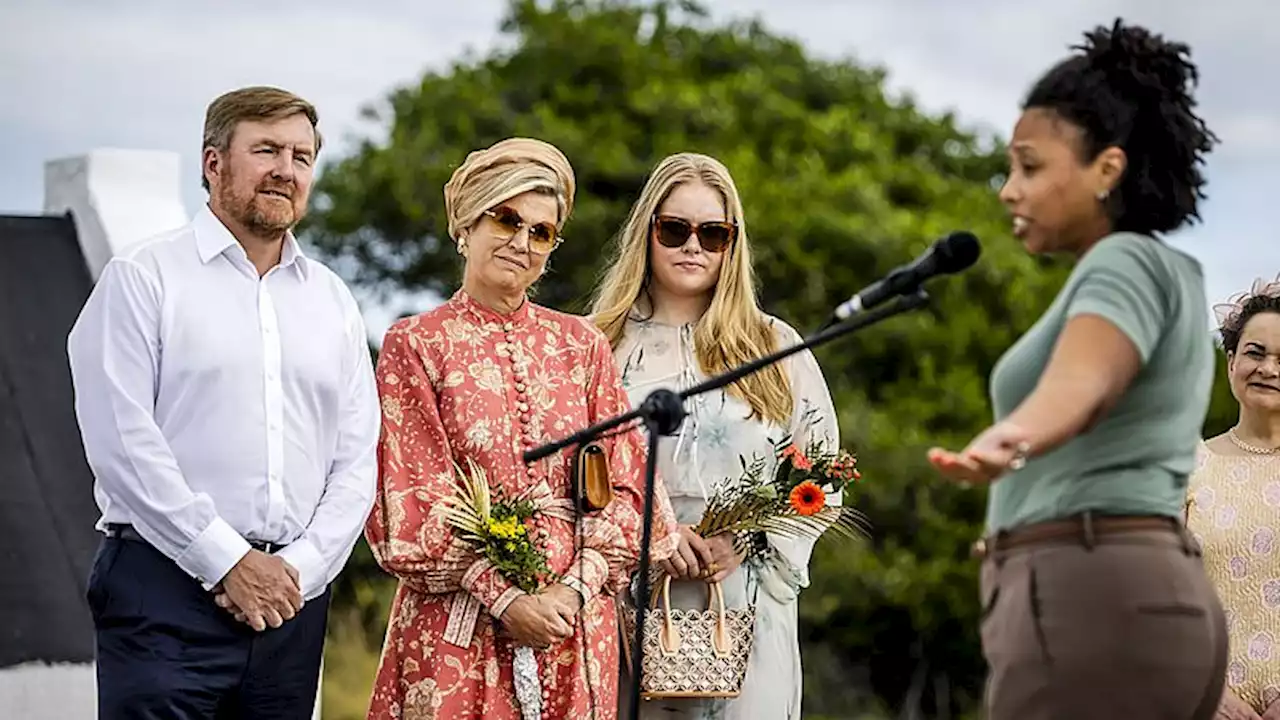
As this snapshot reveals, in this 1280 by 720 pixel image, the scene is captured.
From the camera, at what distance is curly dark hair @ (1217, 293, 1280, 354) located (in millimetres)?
5703

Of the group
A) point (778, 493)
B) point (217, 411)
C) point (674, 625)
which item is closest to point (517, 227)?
point (217, 411)

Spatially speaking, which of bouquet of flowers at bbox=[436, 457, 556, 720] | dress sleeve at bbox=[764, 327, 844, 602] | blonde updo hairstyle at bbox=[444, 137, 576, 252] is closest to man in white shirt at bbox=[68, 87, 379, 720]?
bouquet of flowers at bbox=[436, 457, 556, 720]

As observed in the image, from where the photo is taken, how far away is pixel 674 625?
17.8 ft

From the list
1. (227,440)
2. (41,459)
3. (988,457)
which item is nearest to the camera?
(988,457)

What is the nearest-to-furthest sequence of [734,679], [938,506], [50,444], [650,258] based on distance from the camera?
[734,679] → [650,258] → [50,444] → [938,506]

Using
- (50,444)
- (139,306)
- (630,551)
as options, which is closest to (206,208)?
(139,306)

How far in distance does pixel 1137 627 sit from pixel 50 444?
18.1 feet

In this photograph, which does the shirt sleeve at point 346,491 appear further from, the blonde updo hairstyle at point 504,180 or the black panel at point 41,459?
the black panel at point 41,459

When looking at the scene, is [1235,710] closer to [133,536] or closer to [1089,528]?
[1089,528]

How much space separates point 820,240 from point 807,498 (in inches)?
438

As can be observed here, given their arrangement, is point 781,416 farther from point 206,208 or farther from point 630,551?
point 206,208

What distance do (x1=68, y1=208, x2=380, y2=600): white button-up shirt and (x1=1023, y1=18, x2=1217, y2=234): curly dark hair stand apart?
6.78ft

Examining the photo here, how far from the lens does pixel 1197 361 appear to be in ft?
11.6

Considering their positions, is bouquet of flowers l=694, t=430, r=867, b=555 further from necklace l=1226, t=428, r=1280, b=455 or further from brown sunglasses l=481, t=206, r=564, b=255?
necklace l=1226, t=428, r=1280, b=455
